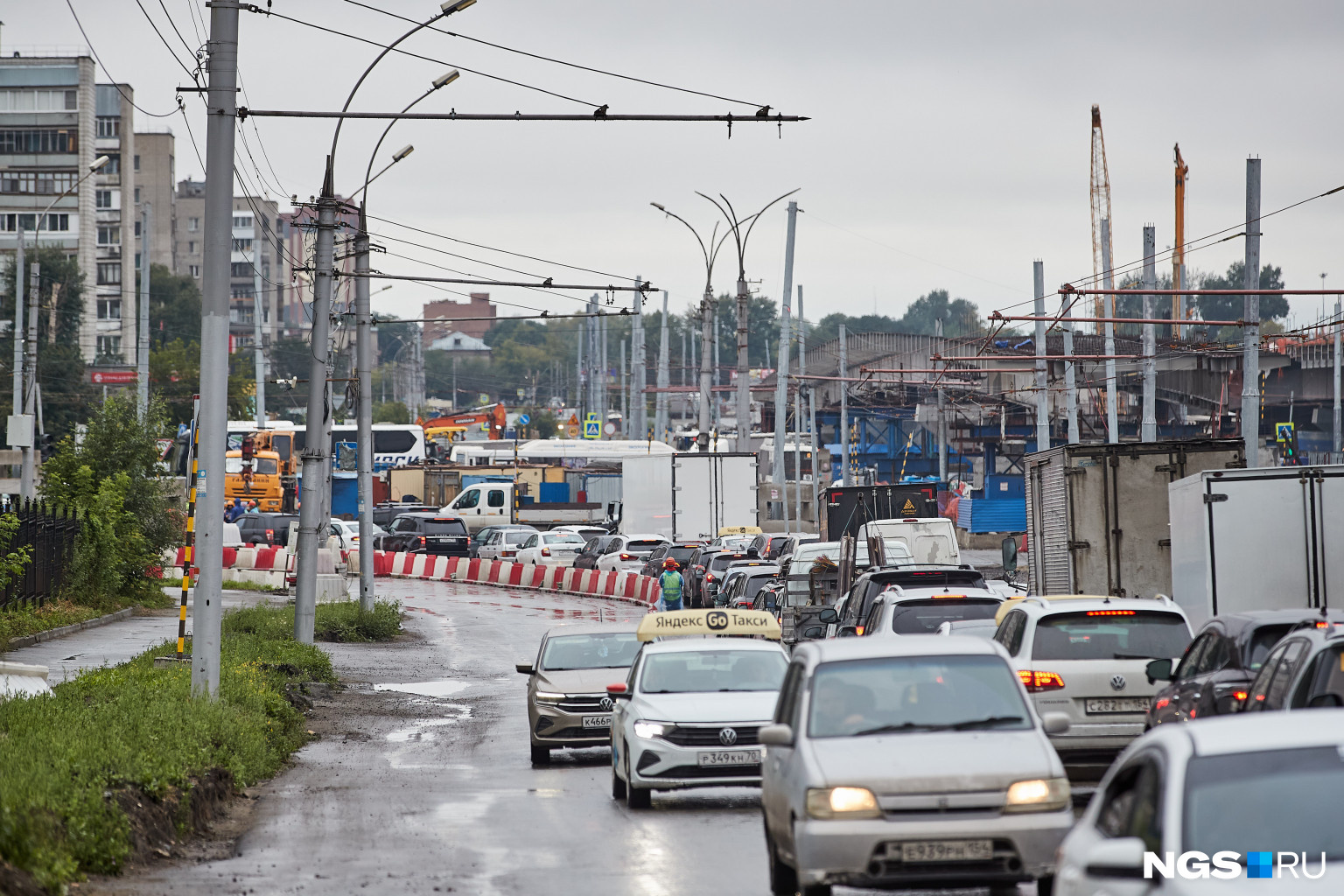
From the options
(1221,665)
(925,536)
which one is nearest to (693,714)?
(1221,665)

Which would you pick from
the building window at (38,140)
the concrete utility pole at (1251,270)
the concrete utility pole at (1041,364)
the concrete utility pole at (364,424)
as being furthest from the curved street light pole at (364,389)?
the building window at (38,140)

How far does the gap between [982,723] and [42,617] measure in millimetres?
22824

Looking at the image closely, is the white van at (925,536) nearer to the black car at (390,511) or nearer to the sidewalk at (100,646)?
the sidewalk at (100,646)

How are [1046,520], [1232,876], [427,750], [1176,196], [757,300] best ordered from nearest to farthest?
[1232,876] → [427,750] → [1046,520] → [1176,196] → [757,300]

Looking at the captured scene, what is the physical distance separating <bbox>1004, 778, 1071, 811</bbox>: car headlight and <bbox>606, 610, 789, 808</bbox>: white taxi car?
4.79 metres

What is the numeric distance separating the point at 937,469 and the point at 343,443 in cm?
3013

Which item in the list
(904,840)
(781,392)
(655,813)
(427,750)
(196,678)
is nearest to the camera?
(904,840)

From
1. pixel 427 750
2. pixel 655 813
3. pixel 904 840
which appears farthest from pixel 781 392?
pixel 904 840

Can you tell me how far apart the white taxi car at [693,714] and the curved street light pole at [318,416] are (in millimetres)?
11791

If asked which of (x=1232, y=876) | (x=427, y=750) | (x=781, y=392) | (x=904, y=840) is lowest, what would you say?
(x=427, y=750)

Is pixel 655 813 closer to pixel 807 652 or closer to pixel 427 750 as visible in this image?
pixel 807 652

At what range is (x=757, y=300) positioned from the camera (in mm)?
176250

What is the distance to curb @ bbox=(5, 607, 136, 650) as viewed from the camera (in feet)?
83.7

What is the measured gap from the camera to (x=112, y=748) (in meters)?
11.7
